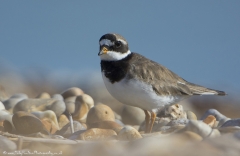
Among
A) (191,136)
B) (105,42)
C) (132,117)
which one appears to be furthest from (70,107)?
(191,136)

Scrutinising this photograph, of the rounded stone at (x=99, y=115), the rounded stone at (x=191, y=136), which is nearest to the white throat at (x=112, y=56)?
the rounded stone at (x=99, y=115)

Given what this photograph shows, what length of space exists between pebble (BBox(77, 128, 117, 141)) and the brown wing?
1.20m

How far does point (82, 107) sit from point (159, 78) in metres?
2.00

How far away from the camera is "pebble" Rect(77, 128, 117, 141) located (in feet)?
18.0

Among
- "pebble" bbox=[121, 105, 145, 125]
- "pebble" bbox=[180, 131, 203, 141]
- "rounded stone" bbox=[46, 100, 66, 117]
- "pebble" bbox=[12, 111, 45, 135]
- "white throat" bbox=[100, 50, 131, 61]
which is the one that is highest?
"white throat" bbox=[100, 50, 131, 61]

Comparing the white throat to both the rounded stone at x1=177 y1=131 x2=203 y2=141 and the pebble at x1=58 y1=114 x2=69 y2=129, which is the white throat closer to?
the pebble at x1=58 y1=114 x2=69 y2=129

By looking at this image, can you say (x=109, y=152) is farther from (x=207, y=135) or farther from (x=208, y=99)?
(x=208, y=99)

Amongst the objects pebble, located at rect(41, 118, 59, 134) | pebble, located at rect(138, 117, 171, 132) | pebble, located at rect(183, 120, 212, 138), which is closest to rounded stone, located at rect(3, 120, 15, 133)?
pebble, located at rect(41, 118, 59, 134)

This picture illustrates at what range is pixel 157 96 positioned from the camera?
6926mm

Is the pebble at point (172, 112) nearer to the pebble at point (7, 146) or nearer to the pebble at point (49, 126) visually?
the pebble at point (49, 126)

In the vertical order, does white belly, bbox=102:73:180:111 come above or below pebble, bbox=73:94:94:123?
above

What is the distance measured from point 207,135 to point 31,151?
1.64 m

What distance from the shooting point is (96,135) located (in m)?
5.62

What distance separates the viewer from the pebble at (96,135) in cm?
547
